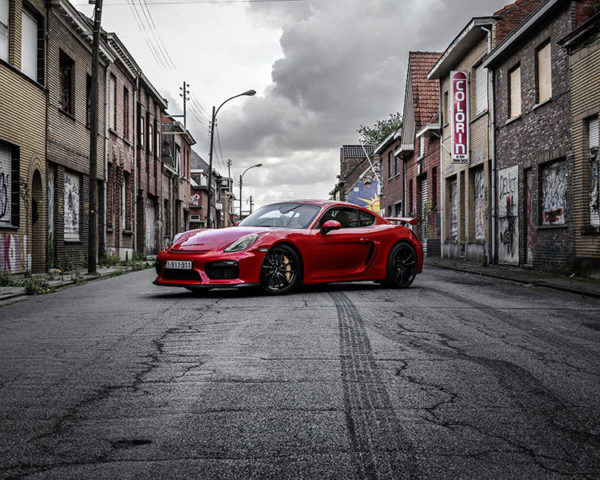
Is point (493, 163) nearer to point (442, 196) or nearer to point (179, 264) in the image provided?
point (442, 196)

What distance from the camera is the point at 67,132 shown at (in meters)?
18.7

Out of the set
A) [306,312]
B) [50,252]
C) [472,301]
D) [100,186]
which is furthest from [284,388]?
[100,186]

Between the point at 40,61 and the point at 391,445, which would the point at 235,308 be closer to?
the point at 391,445

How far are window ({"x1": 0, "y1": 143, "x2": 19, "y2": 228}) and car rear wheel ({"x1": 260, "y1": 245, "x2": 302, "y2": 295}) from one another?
25.8 ft

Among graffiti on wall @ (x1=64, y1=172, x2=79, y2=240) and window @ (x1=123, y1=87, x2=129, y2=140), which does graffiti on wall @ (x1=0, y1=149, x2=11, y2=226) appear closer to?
graffiti on wall @ (x1=64, y1=172, x2=79, y2=240)

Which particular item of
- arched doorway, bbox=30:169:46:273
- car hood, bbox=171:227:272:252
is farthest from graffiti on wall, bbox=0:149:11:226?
car hood, bbox=171:227:272:252

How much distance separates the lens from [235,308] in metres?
7.66

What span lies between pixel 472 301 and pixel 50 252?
1216 centimetres

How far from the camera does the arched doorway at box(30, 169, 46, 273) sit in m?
16.5

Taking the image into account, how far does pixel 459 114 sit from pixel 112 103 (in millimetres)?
12657

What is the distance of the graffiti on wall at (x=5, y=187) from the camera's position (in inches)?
572

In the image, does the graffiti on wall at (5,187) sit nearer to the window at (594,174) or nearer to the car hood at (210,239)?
the car hood at (210,239)

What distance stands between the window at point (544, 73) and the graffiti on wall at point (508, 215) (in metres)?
2.23

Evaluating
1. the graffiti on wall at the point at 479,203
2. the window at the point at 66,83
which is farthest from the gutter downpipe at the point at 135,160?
the graffiti on wall at the point at 479,203
